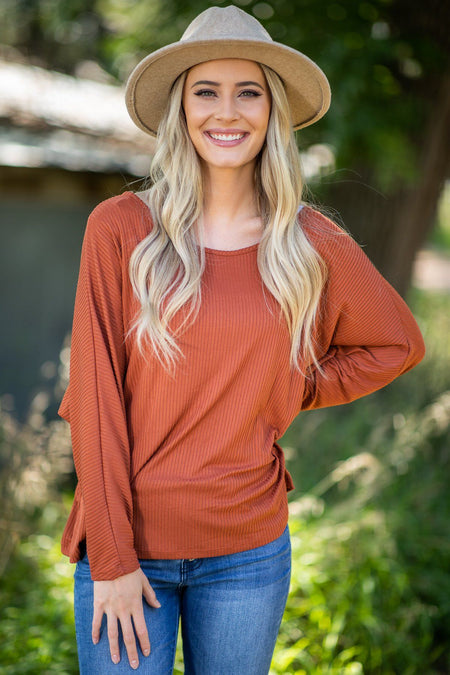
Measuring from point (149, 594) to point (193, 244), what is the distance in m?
0.87

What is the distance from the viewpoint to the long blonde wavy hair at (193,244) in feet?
5.79

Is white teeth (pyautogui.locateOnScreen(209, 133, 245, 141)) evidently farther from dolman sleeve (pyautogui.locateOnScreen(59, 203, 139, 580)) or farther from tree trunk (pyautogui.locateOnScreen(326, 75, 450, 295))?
tree trunk (pyautogui.locateOnScreen(326, 75, 450, 295))

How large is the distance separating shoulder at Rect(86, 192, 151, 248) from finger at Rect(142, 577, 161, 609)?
31.7 inches

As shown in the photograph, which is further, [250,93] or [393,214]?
[393,214]

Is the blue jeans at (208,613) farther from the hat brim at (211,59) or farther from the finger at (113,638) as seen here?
the hat brim at (211,59)

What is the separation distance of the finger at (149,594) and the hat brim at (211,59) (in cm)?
127

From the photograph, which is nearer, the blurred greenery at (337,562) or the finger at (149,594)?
the finger at (149,594)

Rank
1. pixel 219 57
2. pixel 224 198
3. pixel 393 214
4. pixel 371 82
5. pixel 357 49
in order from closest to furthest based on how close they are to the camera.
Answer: pixel 219 57
pixel 224 198
pixel 357 49
pixel 371 82
pixel 393 214

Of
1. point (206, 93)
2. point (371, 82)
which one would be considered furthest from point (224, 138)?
point (371, 82)

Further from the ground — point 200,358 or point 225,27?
point 225,27

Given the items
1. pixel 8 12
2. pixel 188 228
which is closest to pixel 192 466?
pixel 188 228

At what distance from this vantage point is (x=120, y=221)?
179cm

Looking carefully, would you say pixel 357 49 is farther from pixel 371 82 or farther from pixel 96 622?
pixel 96 622

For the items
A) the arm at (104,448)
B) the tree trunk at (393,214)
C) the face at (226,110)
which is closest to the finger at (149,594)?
the arm at (104,448)
